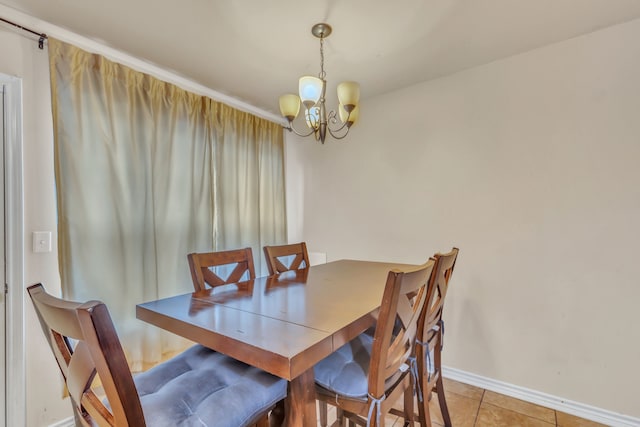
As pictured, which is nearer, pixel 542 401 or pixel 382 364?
pixel 382 364

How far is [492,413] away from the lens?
1838 millimetres

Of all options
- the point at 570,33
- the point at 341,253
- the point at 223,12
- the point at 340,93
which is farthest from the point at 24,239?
the point at 570,33

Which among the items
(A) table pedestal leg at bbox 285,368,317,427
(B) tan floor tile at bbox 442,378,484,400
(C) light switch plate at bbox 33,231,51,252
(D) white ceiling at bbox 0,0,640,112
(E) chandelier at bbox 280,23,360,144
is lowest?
(B) tan floor tile at bbox 442,378,484,400

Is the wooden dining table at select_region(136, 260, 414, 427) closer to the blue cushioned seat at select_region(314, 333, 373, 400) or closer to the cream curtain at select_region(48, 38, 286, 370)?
the blue cushioned seat at select_region(314, 333, 373, 400)

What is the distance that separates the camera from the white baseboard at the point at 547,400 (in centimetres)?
170

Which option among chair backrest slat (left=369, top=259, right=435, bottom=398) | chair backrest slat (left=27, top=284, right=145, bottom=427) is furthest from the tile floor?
chair backrest slat (left=27, top=284, right=145, bottom=427)

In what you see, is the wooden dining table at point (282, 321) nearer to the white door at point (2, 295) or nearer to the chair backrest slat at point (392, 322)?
the chair backrest slat at point (392, 322)

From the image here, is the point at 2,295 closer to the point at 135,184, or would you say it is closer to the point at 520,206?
the point at 135,184

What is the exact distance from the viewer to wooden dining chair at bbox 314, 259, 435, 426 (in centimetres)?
95

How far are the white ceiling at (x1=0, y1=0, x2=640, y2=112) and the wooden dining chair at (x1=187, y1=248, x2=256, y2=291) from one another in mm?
1364

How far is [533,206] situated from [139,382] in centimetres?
242

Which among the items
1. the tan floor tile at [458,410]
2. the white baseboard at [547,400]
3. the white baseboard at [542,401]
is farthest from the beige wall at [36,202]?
the white baseboard at [547,400]

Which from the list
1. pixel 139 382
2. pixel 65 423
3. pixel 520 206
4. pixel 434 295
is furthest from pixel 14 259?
pixel 520 206

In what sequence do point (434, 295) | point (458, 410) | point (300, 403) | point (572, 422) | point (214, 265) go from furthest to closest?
point (458, 410)
point (572, 422)
point (214, 265)
point (434, 295)
point (300, 403)
